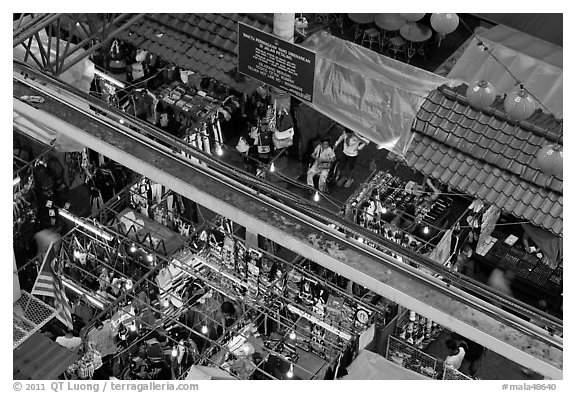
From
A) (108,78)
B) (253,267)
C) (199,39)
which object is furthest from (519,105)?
(108,78)

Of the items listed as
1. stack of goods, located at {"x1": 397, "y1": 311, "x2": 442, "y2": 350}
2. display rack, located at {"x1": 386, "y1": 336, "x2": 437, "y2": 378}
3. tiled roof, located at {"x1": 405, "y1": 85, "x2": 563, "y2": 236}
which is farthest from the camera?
tiled roof, located at {"x1": 405, "y1": 85, "x2": 563, "y2": 236}

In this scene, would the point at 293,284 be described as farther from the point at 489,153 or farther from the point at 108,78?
the point at 108,78

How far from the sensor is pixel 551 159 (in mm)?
18531

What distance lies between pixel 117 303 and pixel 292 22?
6707 millimetres

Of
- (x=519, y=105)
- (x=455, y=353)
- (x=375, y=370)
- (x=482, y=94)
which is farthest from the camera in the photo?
(x=482, y=94)

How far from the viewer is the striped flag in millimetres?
18297

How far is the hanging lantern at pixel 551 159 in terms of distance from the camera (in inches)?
728

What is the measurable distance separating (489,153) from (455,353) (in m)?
3.56

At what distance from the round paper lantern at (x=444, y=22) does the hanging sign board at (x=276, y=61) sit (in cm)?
303

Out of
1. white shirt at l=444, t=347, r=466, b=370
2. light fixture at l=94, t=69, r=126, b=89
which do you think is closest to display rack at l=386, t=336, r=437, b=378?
white shirt at l=444, t=347, r=466, b=370

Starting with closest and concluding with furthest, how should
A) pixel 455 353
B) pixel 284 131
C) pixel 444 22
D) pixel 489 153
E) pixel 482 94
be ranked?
pixel 455 353 < pixel 482 94 < pixel 489 153 < pixel 284 131 < pixel 444 22

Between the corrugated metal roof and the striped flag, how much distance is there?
0.65 metres

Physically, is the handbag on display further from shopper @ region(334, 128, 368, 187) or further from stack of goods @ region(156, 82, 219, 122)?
stack of goods @ region(156, 82, 219, 122)
